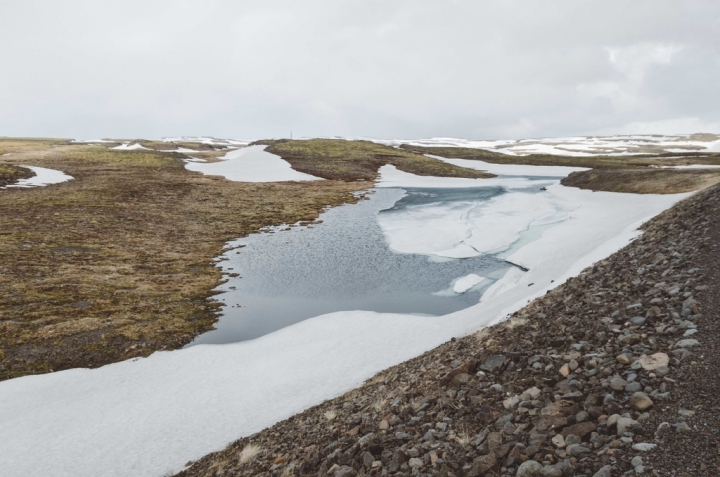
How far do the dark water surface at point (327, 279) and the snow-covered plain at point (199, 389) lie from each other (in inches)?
78.4

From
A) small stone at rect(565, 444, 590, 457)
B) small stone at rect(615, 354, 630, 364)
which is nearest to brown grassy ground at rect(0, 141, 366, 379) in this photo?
small stone at rect(565, 444, 590, 457)

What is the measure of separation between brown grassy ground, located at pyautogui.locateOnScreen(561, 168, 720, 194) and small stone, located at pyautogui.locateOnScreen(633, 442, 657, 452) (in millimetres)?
45687

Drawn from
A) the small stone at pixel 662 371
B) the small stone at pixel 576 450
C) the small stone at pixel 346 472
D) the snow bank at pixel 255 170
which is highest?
the snow bank at pixel 255 170

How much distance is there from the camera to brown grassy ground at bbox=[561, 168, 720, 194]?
142 feet

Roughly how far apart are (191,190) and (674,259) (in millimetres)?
67995

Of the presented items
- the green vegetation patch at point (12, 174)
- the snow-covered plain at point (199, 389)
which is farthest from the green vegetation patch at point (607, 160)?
the green vegetation patch at point (12, 174)

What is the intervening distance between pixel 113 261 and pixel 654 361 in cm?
3368

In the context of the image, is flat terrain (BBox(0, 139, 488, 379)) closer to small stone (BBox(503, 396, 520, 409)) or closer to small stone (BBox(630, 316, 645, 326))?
small stone (BBox(503, 396, 520, 409))

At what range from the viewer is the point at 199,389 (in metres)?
14.6

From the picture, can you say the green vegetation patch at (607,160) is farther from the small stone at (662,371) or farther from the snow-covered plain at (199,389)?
the small stone at (662,371)

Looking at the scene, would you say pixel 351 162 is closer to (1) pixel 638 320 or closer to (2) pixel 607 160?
(2) pixel 607 160

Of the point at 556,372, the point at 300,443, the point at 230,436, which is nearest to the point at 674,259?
the point at 556,372

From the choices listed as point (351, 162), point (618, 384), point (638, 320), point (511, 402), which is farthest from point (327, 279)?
point (351, 162)

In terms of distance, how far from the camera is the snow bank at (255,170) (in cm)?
8588
